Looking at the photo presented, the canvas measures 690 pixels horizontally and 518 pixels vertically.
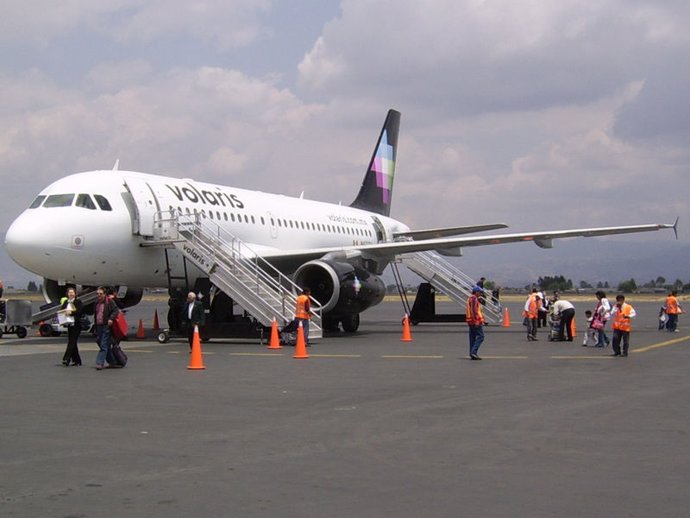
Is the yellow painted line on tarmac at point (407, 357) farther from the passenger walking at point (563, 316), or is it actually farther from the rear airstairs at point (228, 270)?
the passenger walking at point (563, 316)

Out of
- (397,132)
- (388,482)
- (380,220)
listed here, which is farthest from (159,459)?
(397,132)

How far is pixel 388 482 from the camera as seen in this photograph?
7160 millimetres

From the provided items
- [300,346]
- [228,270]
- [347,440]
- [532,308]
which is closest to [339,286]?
[228,270]

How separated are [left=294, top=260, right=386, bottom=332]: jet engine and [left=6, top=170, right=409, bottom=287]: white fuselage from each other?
2195mm

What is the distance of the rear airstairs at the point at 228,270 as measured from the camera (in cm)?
2322

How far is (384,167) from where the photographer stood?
43.3 meters

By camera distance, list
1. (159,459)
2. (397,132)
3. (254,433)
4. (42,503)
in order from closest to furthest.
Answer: (42,503)
(159,459)
(254,433)
(397,132)

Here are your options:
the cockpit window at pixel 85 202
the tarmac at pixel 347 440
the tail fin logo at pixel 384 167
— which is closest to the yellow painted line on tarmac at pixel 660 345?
the tarmac at pixel 347 440

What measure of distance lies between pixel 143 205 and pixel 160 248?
4.55 feet

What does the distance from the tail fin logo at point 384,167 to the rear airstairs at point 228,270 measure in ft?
60.4

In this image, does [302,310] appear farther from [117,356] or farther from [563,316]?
[563,316]

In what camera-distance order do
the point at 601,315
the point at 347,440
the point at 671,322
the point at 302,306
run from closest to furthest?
the point at 347,440 < the point at 302,306 < the point at 601,315 < the point at 671,322

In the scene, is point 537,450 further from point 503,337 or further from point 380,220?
point 380,220

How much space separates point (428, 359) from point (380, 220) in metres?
22.6
